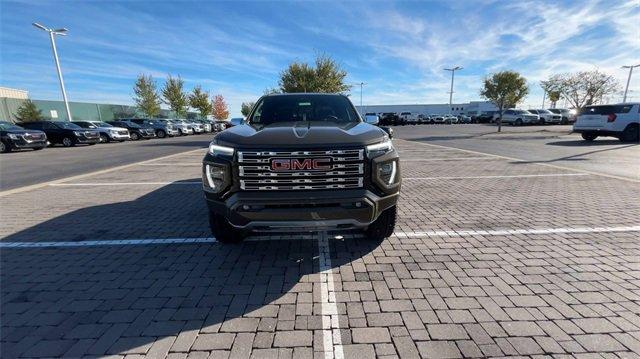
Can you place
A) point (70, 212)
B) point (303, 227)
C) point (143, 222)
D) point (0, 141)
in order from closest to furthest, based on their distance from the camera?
point (303, 227), point (143, 222), point (70, 212), point (0, 141)

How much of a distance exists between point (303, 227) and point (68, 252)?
10.1ft

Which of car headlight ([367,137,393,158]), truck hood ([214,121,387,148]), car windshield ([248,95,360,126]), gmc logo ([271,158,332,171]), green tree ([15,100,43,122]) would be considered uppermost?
green tree ([15,100,43,122])

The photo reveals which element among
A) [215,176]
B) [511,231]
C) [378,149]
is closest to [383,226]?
[378,149]

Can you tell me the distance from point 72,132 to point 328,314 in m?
24.1

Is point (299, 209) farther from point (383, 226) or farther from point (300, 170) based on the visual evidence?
point (383, 226)

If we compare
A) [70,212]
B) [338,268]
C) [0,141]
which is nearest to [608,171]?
Result: [338,268]

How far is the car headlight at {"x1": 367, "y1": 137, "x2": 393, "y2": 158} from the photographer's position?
3223 mm

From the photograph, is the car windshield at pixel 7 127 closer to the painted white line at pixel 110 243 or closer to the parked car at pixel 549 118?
the painted white line at pixel 110 243

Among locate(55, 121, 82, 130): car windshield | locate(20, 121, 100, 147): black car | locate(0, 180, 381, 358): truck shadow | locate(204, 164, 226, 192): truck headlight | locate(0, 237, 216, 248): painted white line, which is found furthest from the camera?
locate(55, 121, 82, 130): car windshield

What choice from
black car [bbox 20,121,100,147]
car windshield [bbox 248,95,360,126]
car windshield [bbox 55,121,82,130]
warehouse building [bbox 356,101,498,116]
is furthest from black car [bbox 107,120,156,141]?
warehouse building [bbox 356,101,498,116]

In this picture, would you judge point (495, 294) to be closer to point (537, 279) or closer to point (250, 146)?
point (537, 279)

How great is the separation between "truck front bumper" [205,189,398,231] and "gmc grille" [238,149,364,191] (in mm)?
82

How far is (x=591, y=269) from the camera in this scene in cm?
333

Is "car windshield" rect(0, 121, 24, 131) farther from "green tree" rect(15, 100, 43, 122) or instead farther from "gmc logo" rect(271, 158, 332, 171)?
"gmc logo" rect(271, 158, 332, 171)
